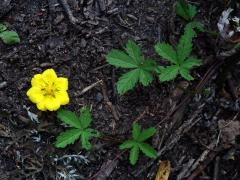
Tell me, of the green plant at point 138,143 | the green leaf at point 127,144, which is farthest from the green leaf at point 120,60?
the green leaf at point 127,144

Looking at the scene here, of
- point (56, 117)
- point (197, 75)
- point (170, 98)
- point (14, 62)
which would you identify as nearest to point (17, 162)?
point (56, 117)

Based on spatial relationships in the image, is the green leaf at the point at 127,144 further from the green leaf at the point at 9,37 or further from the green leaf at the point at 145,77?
the green leaf at the point at 9,37

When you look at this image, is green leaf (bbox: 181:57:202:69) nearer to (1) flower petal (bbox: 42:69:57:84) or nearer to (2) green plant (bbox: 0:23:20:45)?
(1) flower petal (bbox: 42:69:57:84)

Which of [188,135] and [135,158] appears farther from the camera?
[188,135]

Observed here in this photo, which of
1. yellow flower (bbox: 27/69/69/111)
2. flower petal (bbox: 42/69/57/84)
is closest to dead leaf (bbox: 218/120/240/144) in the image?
yellow flower (bbox: 27/69/69/111)

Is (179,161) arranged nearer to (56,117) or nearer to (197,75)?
(197,75)

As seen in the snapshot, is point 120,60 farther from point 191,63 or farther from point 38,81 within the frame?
point 38,81
